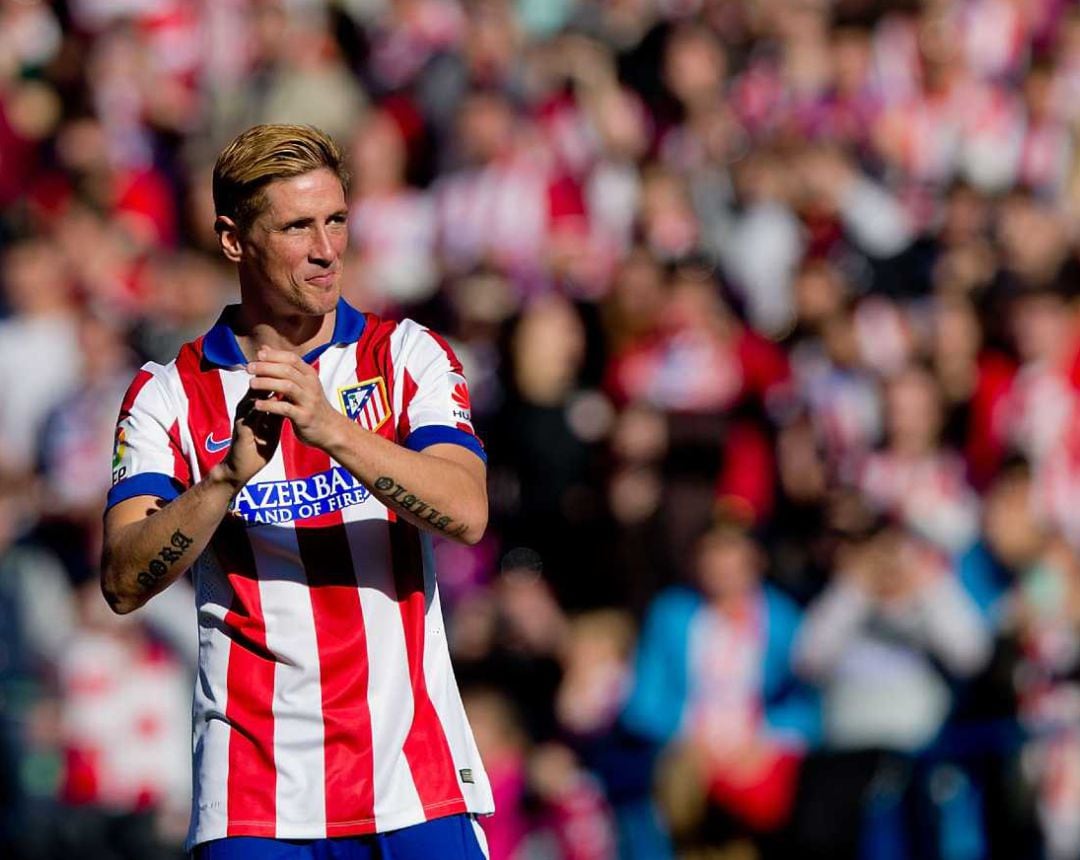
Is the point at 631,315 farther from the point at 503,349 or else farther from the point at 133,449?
the point at 133,449

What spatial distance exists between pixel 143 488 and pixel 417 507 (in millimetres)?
649

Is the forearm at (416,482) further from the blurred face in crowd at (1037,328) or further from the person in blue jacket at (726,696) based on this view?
the blurred face in crowd at (1037,328)

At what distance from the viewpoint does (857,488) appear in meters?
10.5

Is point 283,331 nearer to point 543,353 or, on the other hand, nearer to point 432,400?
point 432,400

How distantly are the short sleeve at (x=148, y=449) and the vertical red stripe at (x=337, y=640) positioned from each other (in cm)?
25

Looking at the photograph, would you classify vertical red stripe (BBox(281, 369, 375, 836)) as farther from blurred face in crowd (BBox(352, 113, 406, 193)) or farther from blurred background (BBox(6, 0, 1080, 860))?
blurred face in crowd (BBox(352, 113, 406, 193))

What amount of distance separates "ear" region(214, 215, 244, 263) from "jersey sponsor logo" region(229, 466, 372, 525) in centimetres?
50

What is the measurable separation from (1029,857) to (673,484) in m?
2.57

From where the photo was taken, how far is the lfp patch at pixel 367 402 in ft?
15.5

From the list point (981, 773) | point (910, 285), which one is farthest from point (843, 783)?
point (910, 285)

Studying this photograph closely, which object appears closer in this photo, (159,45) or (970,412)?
(970,412)

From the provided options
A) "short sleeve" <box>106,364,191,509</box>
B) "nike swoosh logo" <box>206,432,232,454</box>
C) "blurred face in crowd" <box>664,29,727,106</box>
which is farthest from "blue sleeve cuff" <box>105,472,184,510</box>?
"blurred face in crowd" <box>664,29,727,106</box>

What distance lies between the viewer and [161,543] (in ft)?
14.4

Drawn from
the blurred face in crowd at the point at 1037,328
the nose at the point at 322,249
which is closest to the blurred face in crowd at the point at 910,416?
the blurred face in crowd at the point at 1037,328
